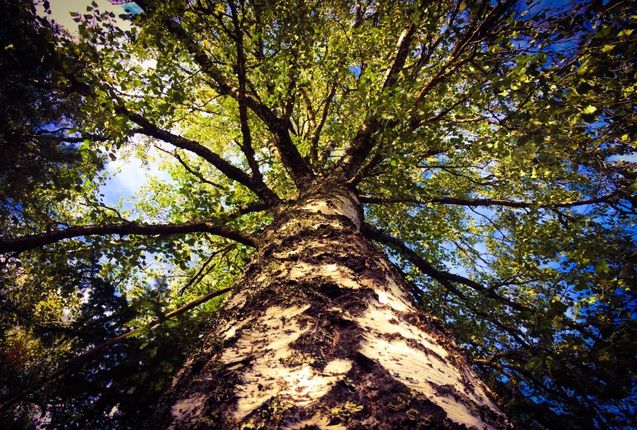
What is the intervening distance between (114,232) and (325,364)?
297 cm

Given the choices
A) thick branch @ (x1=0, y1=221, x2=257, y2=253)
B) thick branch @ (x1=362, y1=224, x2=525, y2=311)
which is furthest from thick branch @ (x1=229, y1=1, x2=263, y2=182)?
thick branch @ (x1=362, y1=224, x2=525, y2=311)

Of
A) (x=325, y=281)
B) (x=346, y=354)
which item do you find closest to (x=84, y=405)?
(x=325, y=281)

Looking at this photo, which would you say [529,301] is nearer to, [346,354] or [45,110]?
[346,354]

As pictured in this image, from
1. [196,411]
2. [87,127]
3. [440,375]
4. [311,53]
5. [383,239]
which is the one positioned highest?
[311,53]

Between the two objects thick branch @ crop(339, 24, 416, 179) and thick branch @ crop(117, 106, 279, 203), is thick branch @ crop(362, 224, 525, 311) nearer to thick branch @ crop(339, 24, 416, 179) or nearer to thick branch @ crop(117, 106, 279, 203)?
thick branch @ crop(339, 24, 416, 179)

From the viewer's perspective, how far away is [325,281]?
1.38 m

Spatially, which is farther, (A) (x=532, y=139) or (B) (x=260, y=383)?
(A) (x=532, y=139)

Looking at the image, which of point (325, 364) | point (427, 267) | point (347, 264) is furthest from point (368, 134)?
point (325, 364)

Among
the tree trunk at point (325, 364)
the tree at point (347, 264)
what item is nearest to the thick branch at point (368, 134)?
the tree at point (347, 264)

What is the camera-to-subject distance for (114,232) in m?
2.99

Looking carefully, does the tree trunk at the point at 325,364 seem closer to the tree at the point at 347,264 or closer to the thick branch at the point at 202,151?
the tree at the point at 347,264

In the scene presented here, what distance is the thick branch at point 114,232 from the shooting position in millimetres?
2504

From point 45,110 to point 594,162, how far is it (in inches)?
229

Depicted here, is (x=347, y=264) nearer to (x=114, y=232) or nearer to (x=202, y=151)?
(x=114, y=232)
